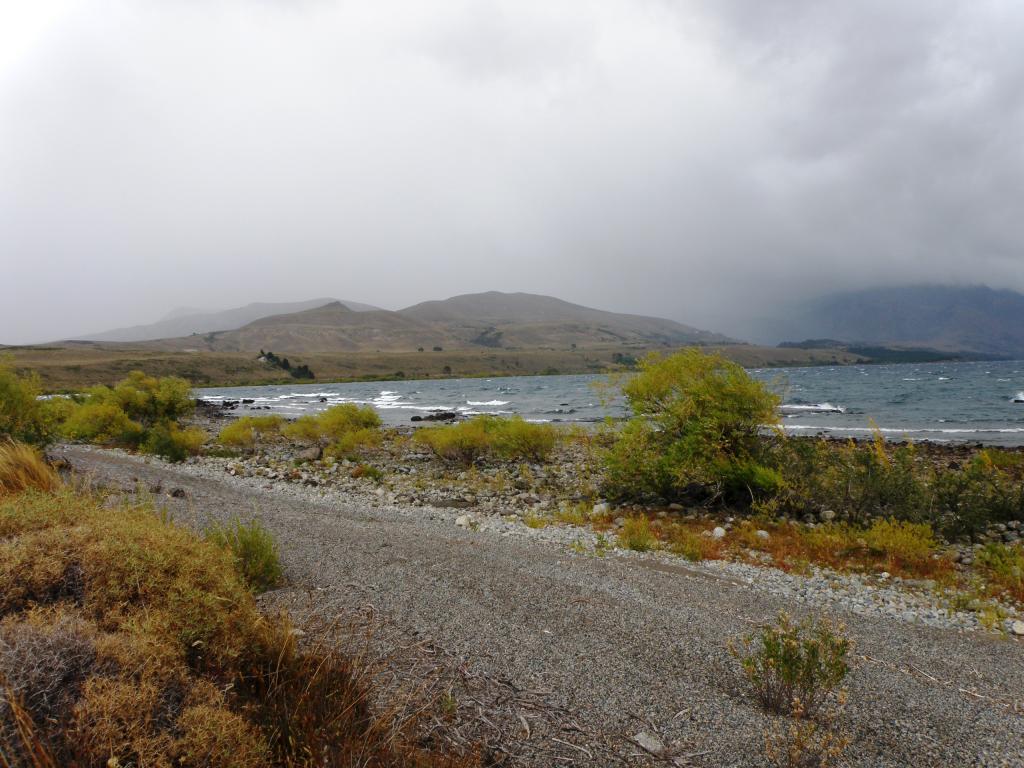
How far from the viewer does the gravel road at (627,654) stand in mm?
4012

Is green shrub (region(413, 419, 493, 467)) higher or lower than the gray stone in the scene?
lower

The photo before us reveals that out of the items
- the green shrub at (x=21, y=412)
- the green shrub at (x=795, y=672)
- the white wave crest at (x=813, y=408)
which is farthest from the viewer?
the white wave crest at (x=813, y=408)

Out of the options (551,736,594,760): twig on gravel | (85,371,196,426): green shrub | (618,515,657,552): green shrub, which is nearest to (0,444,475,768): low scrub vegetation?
(551,736,594,760): twig on gravel

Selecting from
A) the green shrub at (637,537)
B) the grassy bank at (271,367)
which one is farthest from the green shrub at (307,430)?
the grassy bank at (271,367)

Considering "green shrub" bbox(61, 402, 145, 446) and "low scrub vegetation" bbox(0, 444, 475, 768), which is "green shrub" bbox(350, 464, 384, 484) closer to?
"green shrub" bbox(61, 402, 145, 446)

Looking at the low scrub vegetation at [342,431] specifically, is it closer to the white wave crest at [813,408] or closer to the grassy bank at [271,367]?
the white wave crest at [813,408]

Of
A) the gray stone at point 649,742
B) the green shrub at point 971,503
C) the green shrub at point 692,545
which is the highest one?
the gray stone at point 649,742

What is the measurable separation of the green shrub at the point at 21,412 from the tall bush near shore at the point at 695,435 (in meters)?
17.6

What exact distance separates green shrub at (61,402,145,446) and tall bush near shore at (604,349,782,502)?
2268 cm

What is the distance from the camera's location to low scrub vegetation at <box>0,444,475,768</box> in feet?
8.25

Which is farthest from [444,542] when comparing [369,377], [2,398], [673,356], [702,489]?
[369,377]

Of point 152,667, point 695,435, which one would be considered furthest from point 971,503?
point 152,667

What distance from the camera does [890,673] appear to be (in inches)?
204

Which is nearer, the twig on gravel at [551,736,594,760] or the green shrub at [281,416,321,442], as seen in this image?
the twig on gravel at [551,736,594,760]
